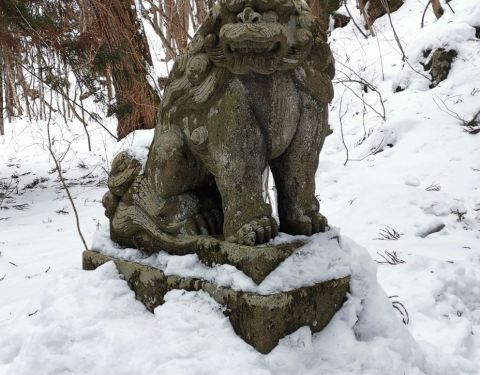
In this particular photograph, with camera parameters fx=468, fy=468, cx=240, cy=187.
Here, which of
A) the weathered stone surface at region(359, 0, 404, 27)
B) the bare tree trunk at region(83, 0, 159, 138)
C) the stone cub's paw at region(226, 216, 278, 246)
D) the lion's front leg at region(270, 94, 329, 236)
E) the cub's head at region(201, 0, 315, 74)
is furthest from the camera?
the weathered stone surface at region(359, 0, 404, 27)

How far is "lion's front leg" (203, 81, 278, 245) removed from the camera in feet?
4.65

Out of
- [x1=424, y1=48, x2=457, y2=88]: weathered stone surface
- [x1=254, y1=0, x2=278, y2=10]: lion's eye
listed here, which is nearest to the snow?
[x1=254, y1=0, x2=278, y2=10]: lion's eye

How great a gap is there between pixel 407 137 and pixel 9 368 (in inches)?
156

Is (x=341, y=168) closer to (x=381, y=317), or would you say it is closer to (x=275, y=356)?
(x=381, y=317)

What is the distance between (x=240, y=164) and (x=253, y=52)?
0.34 metres

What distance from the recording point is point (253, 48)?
51.0 inches

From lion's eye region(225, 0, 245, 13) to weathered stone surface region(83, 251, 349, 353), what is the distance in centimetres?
81

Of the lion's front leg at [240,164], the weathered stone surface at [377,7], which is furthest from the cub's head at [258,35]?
the weathered stone surface at [377,7]

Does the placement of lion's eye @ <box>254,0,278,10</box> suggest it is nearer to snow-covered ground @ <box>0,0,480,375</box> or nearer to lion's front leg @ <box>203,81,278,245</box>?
lion's front leg @ <box>203,81,278,245</box>

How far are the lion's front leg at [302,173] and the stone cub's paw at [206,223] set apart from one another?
22cm

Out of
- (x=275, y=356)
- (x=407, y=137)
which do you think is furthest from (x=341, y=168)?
(x=275, y=356)

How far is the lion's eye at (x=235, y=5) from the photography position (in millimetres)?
1318

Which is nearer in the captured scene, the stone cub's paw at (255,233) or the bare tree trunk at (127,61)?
the stone cub's paw at (255,233)

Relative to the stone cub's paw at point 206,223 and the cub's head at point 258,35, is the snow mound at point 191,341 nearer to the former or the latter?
the stone cub's paw at point 206,223
